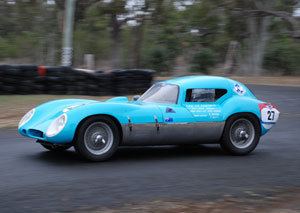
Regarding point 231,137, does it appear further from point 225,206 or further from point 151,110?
point 225,206

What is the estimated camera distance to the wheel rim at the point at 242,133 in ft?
28.1

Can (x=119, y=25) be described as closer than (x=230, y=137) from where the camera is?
No

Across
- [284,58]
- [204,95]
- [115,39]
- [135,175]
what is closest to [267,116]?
[204,95]

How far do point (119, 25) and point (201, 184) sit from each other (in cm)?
3215

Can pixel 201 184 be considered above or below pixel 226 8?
below

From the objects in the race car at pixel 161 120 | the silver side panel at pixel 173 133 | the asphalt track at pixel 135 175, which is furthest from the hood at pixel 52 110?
the silver side panel at pixel 173 133

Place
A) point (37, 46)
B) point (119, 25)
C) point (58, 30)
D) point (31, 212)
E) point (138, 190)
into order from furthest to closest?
point (37, 46), point (58, 30), point (119, 25), point (138, 190), point (31, 212)

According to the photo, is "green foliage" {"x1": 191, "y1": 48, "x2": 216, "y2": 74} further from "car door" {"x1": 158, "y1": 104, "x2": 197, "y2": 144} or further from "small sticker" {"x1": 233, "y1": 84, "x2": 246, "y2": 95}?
"car door" {"x1": 158, "y1": 104, "x2": 197, "y2": 144}

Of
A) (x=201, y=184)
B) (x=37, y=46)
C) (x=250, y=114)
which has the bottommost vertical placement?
(x=201, y=184)

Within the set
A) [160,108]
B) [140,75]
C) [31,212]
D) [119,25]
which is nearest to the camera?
[31,212]

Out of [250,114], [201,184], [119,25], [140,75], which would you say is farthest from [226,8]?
[201,184]

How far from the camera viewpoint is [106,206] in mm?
5469

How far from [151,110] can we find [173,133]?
48cm

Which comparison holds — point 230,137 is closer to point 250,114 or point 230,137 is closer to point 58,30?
point 250,114
